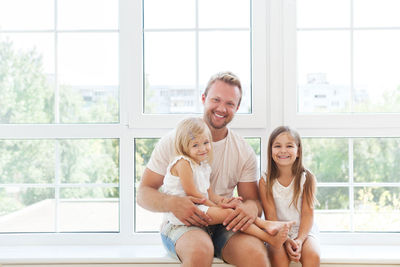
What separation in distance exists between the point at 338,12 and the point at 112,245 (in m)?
1.86

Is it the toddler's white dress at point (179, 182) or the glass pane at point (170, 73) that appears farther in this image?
the glass pane at point (170, 73)

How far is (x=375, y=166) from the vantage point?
2533mm

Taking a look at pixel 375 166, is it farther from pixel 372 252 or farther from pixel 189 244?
pixel 189 244

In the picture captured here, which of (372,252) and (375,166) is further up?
(375,166)

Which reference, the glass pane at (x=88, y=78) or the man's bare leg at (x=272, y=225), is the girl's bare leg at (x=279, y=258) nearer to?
the man's bare leg at (x=272, y=225)

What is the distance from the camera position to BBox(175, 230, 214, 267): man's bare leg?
1894 millimetres

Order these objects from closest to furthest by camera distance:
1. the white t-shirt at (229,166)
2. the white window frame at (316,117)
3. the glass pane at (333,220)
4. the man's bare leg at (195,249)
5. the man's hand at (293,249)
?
1. the man's bare leg at (195,249)
2. the man's hand at (293,249)
3. the white t-shirt at (229,166)
4. the white window frame at (316,117)
5. the glass pane at (333,220)

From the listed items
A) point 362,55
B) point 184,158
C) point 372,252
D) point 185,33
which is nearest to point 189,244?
point 184,158

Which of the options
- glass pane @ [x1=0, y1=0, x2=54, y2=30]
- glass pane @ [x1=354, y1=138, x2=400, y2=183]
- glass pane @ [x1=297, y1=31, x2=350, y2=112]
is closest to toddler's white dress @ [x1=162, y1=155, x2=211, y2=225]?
glass pane @ [x1=297, y1=31, x2=350, y2=112]

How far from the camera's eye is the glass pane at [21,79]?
2541 millimetres

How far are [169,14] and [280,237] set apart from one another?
4.55 feet

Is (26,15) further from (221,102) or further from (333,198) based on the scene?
(333,198)

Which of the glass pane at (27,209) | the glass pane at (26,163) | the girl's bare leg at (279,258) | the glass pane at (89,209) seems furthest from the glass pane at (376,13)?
the glass pane at (27,209)

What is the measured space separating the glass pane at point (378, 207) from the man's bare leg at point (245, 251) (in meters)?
0.85
